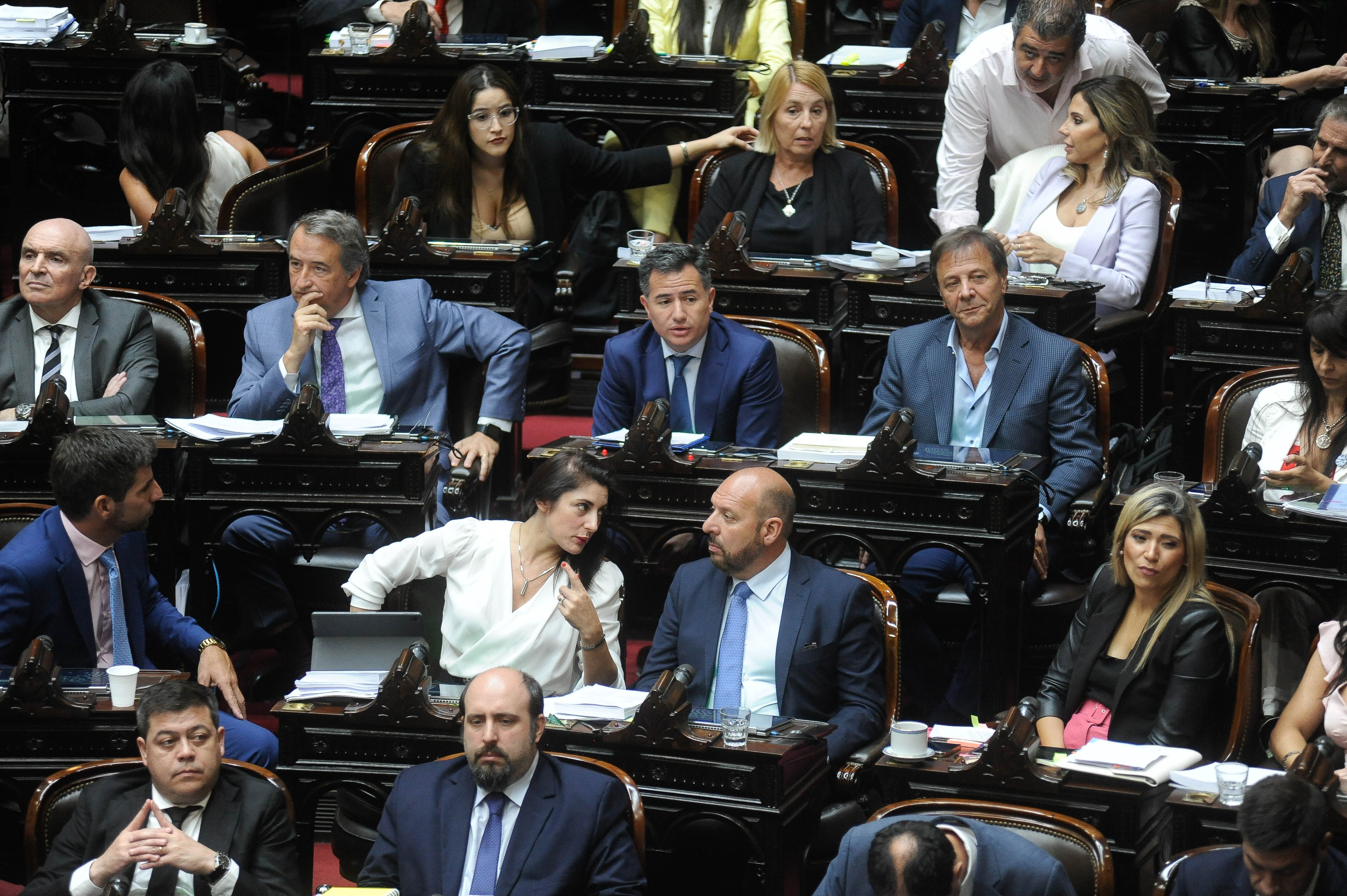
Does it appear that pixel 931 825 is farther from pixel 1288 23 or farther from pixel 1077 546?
pixel 1288 23

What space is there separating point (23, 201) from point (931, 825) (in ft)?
13.9

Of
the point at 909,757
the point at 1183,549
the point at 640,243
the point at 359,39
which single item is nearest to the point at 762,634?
the point at 909,757

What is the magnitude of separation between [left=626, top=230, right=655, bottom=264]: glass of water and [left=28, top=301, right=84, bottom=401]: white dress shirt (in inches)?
58.7

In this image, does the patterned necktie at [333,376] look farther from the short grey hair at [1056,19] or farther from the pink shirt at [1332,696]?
the pink shirt at [1332,696]

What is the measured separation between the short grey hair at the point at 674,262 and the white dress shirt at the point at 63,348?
1487mm

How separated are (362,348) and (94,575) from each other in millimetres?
1057

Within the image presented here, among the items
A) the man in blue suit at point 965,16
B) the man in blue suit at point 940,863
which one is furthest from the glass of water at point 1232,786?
the man in blue suit at point 965,16

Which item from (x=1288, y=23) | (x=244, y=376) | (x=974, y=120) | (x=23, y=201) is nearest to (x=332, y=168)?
(x=23, y=201)

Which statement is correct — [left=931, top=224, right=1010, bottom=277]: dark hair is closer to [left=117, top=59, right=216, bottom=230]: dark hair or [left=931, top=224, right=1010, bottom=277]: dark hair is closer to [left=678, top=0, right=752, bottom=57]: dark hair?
[left=678, top=0, right=752, bottom=57]: dark hair

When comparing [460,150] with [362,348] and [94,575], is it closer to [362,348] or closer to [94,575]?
[362,348]

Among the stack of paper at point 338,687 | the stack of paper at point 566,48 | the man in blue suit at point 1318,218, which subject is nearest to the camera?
the stack of paper at point 338,687

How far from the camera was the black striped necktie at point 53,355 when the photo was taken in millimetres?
4934

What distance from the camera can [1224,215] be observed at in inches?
237

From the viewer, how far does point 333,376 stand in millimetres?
4941
